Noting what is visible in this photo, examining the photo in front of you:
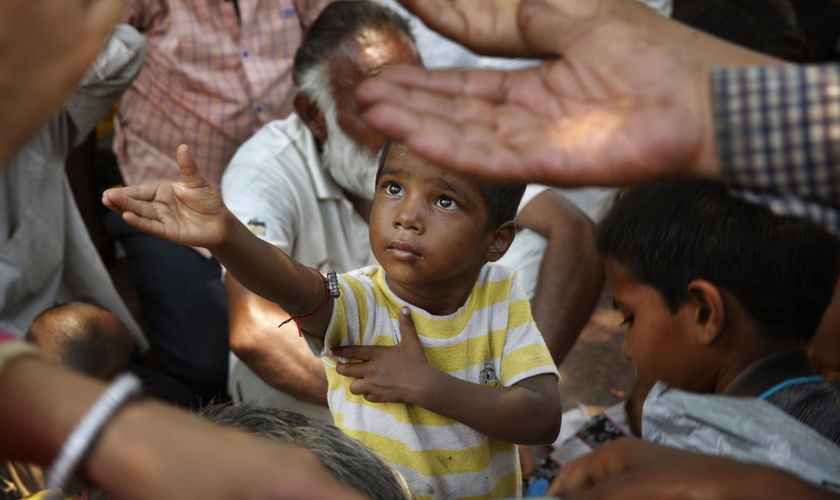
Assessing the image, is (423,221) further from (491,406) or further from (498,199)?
(491,406)

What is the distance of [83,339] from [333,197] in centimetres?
110

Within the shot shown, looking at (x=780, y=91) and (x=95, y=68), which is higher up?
(x=780, y=91)

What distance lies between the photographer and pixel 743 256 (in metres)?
1.78

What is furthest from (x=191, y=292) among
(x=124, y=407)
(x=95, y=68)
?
(x=124, y=407)

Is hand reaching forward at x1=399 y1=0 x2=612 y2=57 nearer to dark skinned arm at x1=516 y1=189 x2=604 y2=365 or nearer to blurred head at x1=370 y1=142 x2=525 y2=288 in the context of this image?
blurred head at x1=370 y1=142 x2=525 y2=288

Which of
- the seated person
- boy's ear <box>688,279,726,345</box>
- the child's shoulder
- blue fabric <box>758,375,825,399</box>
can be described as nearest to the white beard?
the seated person

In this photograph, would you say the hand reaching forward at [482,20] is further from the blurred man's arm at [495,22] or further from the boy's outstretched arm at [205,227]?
the boy's outstretched arm at [205,227]

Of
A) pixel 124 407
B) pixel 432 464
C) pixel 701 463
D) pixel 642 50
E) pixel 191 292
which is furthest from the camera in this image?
pixel 191 292

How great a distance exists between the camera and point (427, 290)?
70.2 inches

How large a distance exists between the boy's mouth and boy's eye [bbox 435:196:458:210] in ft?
0.43

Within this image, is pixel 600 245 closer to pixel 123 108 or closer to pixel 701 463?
pixel 701 463

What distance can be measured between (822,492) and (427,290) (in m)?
0.94

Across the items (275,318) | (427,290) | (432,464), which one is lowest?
(275,318)

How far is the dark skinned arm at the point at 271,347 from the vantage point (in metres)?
2.65
